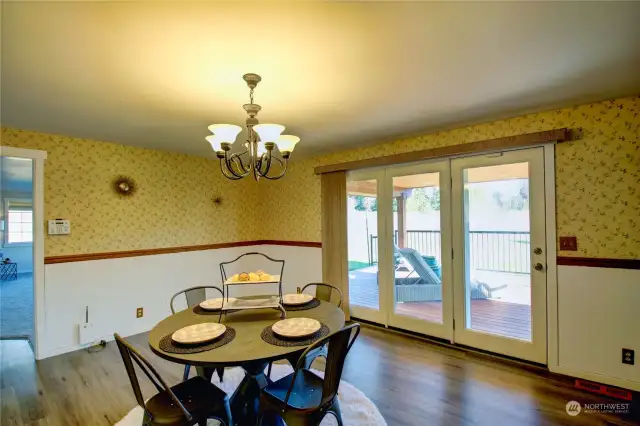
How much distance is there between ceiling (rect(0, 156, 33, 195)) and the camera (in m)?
4.44

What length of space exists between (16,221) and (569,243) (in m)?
11.9

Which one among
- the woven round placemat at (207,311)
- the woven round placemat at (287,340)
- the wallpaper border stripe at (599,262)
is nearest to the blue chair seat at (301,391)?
the woven round placemat at (287,340)

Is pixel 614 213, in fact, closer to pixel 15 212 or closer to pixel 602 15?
pixel 602 15

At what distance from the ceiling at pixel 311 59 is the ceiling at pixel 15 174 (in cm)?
224

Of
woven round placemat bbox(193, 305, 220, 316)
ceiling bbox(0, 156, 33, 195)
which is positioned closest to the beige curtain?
woven round placemat bbox(193, 305, 220, 316)

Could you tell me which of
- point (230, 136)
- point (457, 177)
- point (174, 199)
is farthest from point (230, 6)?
point (174, 199)

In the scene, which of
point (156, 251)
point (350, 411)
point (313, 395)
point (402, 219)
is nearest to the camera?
point (313, 395)

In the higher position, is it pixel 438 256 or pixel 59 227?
pixel 59 227

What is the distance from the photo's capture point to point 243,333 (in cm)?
179

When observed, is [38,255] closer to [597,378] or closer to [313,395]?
[313,395]

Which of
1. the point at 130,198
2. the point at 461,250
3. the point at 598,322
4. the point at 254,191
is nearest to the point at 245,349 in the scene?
the point at 461,250

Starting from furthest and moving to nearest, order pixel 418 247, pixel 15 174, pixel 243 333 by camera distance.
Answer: pixel 15 174
pixel 418 247
pixel 243 333

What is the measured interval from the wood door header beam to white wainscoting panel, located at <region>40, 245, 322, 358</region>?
139 cm

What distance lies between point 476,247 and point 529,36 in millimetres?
2061
